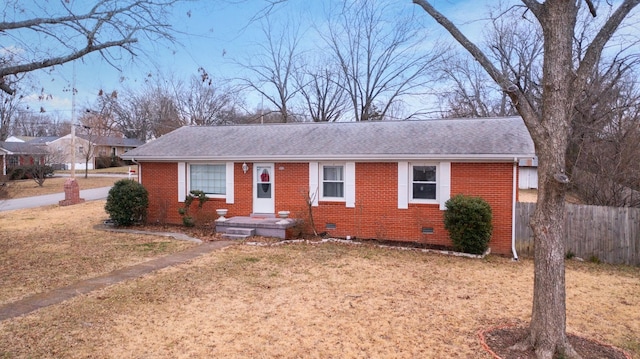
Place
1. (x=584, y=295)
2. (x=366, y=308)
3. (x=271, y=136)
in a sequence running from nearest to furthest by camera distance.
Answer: (x=366, y=308), (x=584, y=295), (x=271, y=136)

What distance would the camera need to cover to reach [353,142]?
42.9ft

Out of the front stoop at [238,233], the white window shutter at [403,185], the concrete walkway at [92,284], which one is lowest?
the concrete walkway at [92,284]

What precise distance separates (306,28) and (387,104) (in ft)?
25.9

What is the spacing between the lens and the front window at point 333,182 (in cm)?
1274

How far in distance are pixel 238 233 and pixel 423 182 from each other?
225 inches

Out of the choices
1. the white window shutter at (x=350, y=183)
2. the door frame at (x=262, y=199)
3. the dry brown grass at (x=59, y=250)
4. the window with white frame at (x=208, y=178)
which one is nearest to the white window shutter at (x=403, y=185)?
the white window shutter at (x=350, y=183)

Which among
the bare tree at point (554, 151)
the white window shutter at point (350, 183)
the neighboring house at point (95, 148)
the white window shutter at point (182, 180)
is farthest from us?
the neighboring house at point (95, 148)

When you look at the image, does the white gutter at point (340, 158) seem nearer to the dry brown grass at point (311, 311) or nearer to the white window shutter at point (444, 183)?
the white window shutter at point (444, 183)

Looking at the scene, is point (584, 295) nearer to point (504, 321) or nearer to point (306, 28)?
point (504, 321)

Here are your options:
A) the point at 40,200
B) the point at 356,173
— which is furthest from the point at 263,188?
the point at 40,200

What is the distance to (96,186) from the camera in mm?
30375

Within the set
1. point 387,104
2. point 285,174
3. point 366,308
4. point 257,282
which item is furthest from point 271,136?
point 387,104

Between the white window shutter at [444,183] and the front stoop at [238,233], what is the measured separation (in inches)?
220

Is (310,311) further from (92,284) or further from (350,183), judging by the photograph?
(350,183)
